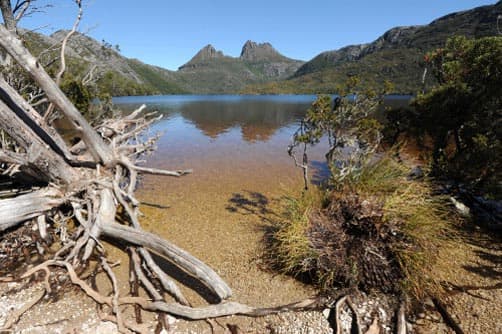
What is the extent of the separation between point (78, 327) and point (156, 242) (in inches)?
65.0

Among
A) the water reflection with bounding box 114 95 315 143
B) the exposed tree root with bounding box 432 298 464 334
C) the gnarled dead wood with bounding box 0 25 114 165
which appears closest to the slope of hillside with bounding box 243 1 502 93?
the water reflection with bounding box 114 95 315 143

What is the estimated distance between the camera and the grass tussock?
409 centimetres

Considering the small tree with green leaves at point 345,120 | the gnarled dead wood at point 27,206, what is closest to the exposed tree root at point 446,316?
the small tree with green leaves at point 345,120

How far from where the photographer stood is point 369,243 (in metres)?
4.30

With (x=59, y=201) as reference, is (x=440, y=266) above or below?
below

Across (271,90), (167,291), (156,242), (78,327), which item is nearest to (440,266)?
(167,291)

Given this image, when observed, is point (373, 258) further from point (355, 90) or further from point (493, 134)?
point (493, 134)

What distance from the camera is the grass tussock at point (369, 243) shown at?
13.4ft

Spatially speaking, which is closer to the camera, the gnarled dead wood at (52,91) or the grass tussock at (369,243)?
the grass tussock at (369,243)

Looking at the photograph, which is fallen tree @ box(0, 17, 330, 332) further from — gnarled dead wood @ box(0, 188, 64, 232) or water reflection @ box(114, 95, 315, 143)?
water reflection @ box(114, 95, 315, 143)

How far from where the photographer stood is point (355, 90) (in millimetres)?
6363

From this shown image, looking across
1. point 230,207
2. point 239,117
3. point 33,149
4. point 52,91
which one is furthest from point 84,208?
point 239,117

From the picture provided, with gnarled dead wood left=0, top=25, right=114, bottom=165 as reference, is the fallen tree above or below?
below

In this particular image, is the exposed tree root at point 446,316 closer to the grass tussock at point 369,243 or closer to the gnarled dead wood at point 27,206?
the grass tussock at point 369,243
